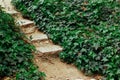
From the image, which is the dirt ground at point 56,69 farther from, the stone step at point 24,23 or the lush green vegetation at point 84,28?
the stone step at point 24,23

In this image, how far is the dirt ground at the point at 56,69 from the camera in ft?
20.9

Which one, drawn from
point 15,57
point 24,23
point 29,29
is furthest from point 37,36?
point 15,57

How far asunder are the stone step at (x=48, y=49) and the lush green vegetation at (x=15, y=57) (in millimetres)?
443

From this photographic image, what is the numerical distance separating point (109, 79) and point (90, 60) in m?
0.75

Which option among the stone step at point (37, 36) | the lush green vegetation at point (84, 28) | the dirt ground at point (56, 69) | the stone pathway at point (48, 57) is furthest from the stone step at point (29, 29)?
the dirt ground at point (56, 69)

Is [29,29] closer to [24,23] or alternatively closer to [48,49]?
[24,23]

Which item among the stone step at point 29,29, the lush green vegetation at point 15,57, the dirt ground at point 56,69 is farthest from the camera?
the stone step at point 29,29

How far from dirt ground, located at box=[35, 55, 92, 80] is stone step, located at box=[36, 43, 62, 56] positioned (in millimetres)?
128

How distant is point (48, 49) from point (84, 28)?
1108 mm

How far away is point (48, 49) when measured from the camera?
7.28 m

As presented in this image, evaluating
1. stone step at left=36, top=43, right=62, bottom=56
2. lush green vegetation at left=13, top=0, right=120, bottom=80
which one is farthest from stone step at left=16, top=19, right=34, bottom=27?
stone step at left=36, top=43, right=62, bottom=56

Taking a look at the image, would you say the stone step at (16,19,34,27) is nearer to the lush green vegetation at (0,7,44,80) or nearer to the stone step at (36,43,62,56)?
the stone step at (36,43,62,56)

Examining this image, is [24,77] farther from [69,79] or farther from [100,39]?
[100,39]

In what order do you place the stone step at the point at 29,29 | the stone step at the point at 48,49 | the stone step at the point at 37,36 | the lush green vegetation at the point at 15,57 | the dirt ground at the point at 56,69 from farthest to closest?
the stone step at the point at 29,29 < the stone step at the point at 37,36 < the stone step at the point at 48,49 < the dirt ground at the point at 56,69 < the lush green vegetation at the point at 15,57
